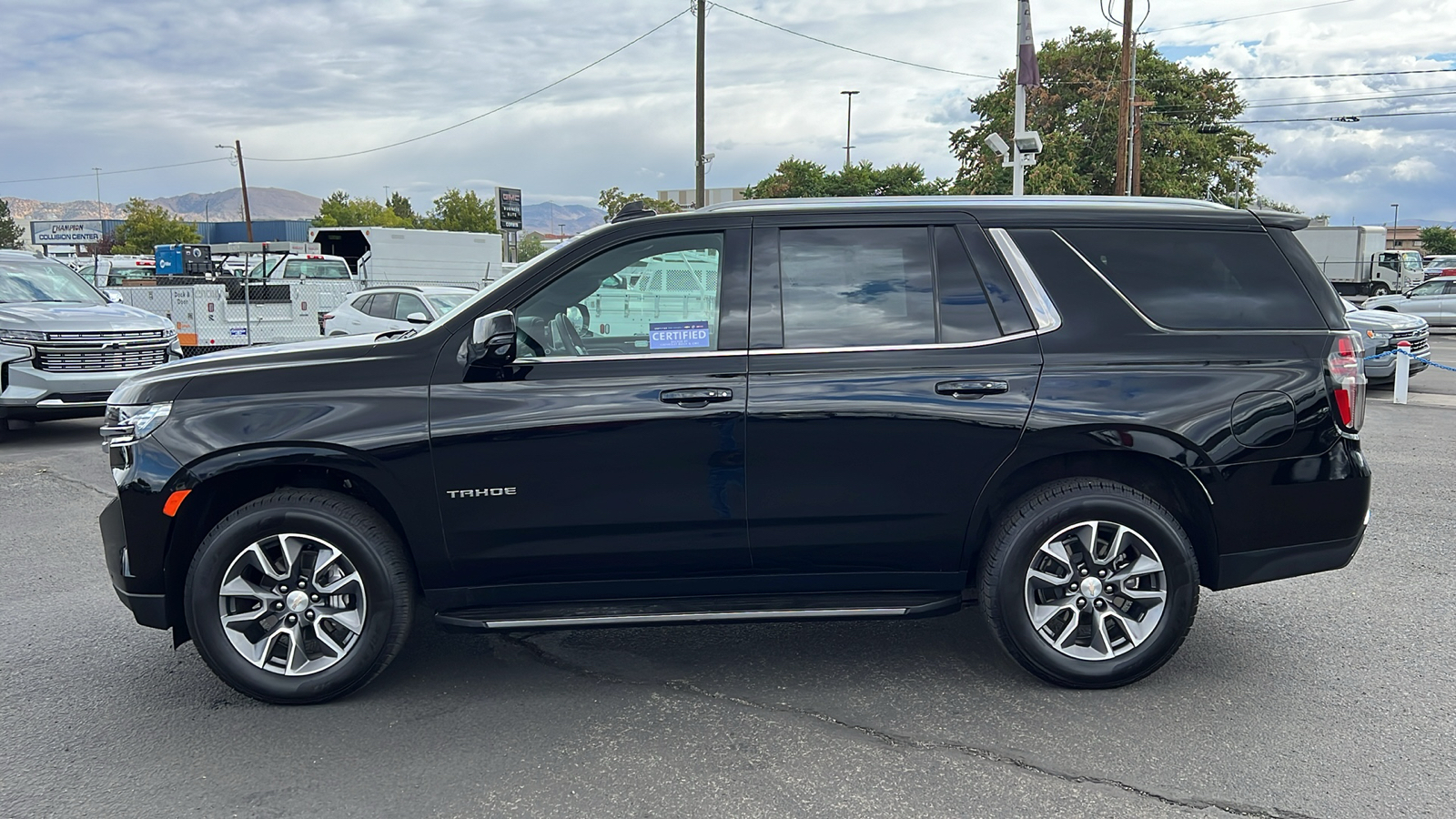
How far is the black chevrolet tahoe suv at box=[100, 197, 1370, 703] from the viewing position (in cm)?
393

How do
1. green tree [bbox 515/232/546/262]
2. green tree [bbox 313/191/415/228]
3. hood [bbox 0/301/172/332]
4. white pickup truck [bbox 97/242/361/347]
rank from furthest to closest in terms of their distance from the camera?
green tree [bbox 313/191/415/228], white pickup truck [bbox 97/242/361/347], hood [bbox 0/301/172/332], green tree [bbox 515/232/546/262]

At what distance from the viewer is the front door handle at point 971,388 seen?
3.99m

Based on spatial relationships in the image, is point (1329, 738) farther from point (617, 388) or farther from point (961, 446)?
point (617, 388)

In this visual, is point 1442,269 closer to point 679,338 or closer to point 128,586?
point 679,338

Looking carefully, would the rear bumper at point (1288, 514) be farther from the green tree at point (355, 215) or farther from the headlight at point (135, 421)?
the green tree at point (355, 215)

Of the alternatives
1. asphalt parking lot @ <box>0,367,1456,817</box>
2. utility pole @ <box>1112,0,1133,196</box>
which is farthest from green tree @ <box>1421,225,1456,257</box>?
asphalt parking lot @ <box>0,367,1456,817</box>

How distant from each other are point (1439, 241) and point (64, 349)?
116900 mm

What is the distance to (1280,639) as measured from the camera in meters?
4.70

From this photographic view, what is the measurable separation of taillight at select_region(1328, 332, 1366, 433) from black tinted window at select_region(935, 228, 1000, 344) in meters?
1.31

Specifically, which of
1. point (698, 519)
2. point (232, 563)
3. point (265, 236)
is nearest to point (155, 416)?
point (232, 563)

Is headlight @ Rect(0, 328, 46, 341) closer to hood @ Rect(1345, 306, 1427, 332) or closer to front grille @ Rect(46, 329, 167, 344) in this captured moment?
front grille @ Rect(46, 329, 167, 344)

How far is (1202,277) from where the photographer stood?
421 centimetres

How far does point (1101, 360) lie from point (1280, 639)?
1686 mm

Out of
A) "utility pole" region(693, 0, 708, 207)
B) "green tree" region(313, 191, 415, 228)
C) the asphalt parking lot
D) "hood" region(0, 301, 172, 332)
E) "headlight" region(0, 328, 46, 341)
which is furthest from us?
"green tree" region(313, 191, 415, 228)
